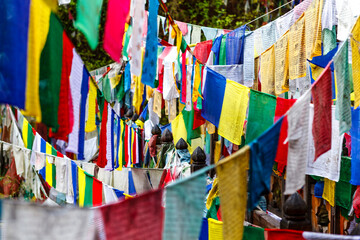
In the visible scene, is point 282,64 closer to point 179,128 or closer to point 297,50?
point 297,50

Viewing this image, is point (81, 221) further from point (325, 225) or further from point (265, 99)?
point (325, 225)

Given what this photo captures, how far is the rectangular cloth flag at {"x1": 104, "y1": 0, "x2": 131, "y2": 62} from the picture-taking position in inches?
103

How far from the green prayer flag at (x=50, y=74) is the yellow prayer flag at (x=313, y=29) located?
3216 millimetres

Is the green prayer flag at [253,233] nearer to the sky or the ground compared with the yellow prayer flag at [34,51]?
nearer to the ground

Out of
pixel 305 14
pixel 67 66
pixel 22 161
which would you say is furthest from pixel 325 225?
pixel 22 161

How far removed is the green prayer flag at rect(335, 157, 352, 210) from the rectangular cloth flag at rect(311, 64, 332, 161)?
6.00 feet

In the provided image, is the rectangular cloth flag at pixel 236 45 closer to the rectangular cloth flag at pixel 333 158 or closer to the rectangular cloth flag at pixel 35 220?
the rectangular cloth flag at pixel 333 158

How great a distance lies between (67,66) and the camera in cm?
Answer: 273

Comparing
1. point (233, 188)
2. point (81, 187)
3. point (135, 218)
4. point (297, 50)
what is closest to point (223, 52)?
point (297, 50)

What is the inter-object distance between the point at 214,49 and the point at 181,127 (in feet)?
5.05

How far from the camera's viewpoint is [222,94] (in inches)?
200

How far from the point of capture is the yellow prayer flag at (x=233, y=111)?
187 inches

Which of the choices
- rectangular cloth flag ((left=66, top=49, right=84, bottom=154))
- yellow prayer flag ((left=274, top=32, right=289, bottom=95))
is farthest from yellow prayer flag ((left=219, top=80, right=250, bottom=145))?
rectangular cloth flag ((left=66, top=49, right=84, bottom=154))

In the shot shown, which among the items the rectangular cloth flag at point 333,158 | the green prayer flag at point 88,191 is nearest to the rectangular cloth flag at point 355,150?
the rectangular cloth flag at point 333,158
